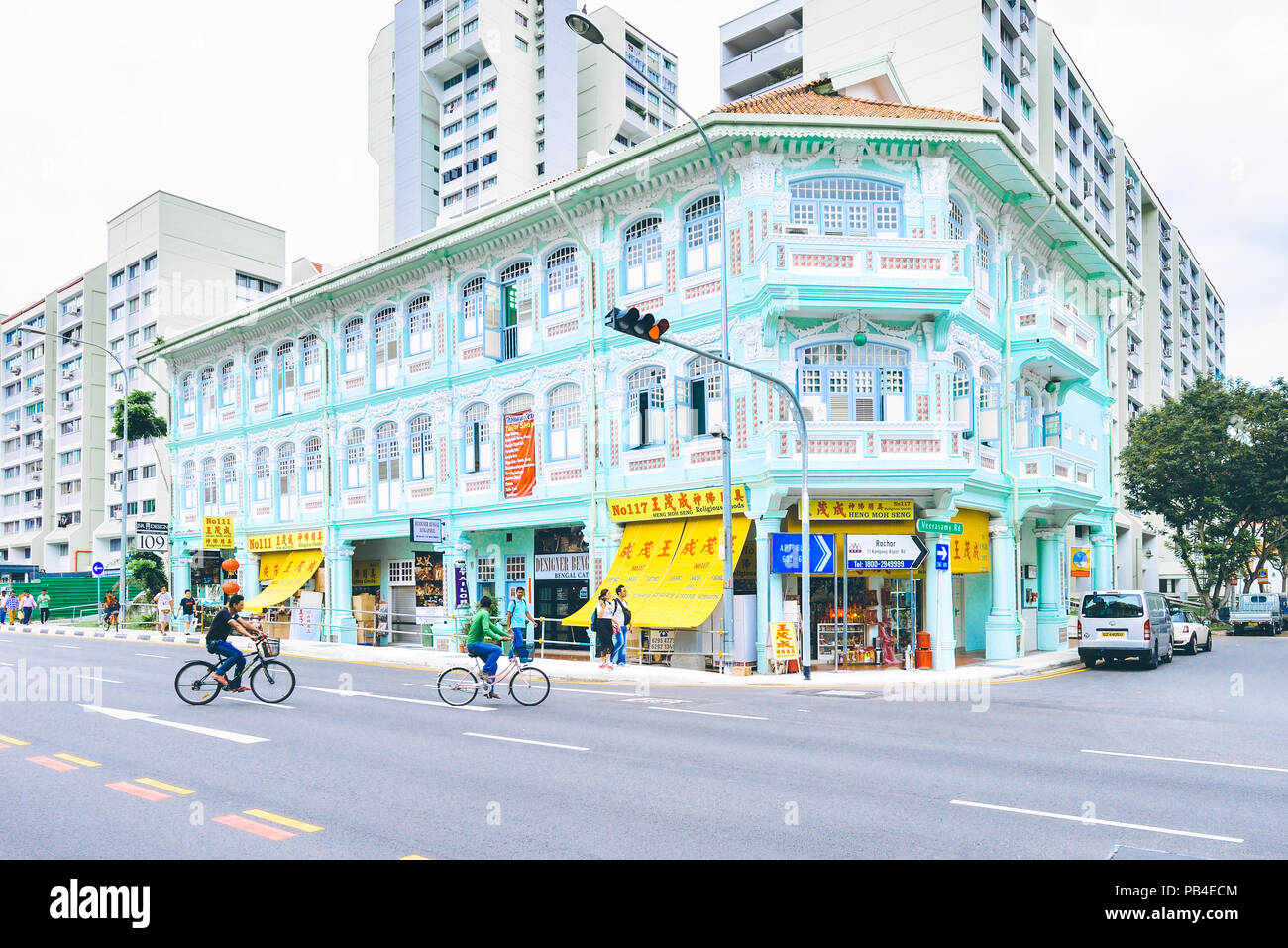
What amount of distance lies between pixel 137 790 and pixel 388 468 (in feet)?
76.0

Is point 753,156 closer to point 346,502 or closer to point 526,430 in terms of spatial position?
point 526,430

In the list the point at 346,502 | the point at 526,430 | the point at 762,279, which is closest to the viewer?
the point at 762,279

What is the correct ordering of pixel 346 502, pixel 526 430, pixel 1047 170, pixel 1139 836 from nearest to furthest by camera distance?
pixel 1139 836 → pixel 526 430 → pixel 346 502 → pixel 1047 170

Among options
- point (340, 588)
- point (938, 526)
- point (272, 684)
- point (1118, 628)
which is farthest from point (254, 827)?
point (340, 588)

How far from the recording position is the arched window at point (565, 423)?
86.4 feet

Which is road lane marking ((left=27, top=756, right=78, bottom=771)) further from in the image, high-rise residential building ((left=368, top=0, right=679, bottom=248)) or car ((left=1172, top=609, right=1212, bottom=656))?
high-rise residential building ((left=368, top=0, right=679, bottom=248))

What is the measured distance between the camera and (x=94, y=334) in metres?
74.4

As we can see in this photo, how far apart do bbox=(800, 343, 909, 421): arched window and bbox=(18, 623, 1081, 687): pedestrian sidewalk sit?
5.81m

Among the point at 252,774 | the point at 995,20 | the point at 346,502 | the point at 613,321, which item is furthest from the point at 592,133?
the point at 252,774

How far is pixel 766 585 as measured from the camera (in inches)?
874

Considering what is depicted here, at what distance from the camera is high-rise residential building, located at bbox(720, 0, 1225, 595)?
4409 cm

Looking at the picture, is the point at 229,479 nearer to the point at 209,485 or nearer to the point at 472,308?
the point at 209,485
